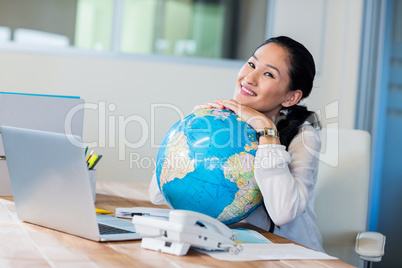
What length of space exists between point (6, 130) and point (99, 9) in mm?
2294

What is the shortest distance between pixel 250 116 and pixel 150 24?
223 centimetres

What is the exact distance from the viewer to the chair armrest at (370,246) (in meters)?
1.72

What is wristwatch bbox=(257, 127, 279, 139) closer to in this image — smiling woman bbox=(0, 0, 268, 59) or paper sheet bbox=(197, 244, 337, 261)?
paper sheet bbox=(197, 244, 337, 261)

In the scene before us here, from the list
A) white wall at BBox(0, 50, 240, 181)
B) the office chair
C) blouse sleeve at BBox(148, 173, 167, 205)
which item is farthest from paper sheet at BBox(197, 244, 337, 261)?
white wall at BBox(0, 50, 240, 181)

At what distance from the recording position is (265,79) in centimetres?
165

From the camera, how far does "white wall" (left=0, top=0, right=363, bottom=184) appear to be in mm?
3066

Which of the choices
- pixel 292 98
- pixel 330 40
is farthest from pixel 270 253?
pixel 330 40

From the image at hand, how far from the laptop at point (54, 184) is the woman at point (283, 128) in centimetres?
44

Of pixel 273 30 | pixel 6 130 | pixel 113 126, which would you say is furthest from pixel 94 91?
pixel 6 130

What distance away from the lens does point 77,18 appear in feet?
10.9

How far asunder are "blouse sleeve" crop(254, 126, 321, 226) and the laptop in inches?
15.1

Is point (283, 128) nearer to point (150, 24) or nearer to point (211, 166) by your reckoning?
point (211, 166)

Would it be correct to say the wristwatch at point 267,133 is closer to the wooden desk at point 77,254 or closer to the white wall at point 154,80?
the wooden desk at point 77,254

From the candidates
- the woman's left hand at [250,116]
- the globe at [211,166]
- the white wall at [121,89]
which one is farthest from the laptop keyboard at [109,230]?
the white wall at [121,89]
